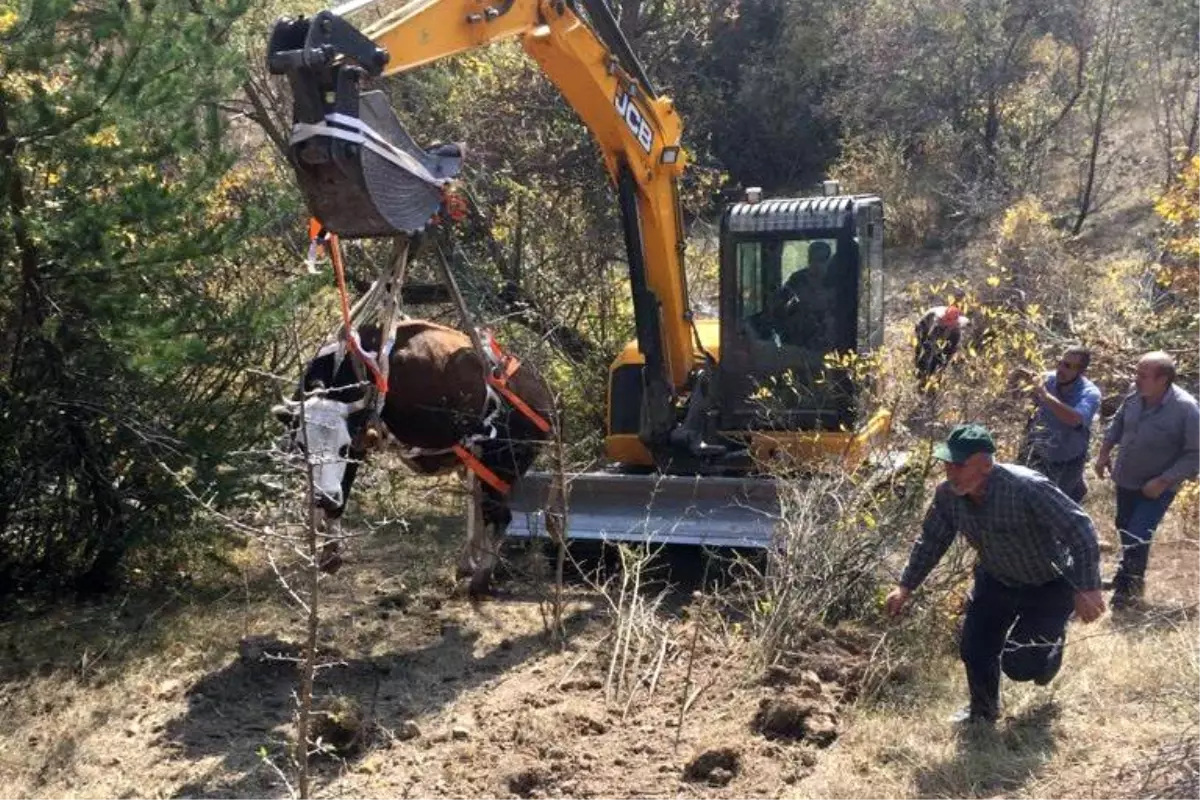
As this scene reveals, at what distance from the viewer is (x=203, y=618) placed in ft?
23.4

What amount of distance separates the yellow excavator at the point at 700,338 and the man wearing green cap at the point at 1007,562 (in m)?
1.62

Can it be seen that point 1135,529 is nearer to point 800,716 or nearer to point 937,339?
point 937,339

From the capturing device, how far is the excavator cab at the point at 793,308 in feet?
26.3

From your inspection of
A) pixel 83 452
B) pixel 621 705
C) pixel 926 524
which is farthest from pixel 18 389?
pixel 926 524

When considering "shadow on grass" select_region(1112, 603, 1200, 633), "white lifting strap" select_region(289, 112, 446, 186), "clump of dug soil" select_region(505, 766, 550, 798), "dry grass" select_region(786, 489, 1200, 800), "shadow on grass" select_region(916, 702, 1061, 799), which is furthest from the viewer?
"shadow on grass" select_region(1112, 603, 1200, 633)

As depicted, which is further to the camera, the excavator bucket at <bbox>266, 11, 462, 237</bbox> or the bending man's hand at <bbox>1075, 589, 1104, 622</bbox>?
the excavator bucket at <bbox>266, 11, 462, 237</bbox>

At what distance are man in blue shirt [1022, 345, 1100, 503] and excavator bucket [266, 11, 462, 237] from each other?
13.1 feet

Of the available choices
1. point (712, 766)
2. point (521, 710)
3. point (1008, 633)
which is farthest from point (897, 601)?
point (521, 710)

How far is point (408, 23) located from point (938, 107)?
596 inches

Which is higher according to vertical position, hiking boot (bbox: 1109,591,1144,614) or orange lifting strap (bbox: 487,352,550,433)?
orange lifting strap (bbox: 487,352,550,433)

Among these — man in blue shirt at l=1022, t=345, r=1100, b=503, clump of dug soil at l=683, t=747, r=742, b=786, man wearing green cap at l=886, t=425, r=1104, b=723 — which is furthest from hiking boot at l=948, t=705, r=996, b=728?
man in blue shirt at l=1022, t=345, r=1100, b=503

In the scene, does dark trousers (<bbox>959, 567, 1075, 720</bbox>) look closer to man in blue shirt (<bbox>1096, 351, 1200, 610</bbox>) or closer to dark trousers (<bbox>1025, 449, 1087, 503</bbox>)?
man in blue shirt (<bbox>1096, 351, 1200, 610</bbox>)

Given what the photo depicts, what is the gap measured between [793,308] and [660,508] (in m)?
1.60

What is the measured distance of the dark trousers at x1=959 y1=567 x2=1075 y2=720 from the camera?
528cm
